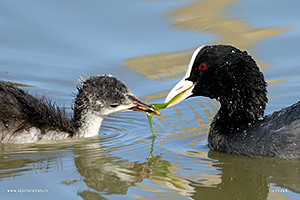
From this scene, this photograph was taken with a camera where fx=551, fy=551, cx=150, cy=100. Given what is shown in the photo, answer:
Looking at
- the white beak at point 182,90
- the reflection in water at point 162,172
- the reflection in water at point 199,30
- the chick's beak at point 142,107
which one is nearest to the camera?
the reflection in water at point 162,172

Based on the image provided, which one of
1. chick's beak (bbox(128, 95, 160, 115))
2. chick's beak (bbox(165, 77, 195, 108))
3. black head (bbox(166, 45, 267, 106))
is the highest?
black head (bbox(166, 45, 267, 106))

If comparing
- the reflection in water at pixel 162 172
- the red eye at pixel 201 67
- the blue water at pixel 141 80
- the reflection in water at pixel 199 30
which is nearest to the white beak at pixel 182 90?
the red eye at pixel 201 67

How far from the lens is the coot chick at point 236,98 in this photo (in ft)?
21.1

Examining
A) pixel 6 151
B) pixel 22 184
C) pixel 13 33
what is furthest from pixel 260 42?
pixel 22 184

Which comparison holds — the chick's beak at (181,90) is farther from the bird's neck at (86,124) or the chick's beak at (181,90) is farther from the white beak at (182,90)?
the bird's neck at (86,124)

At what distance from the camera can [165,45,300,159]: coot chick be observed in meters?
6.43

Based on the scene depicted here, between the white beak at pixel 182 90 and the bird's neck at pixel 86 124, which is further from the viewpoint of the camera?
the bird's neck at pixel 86 124

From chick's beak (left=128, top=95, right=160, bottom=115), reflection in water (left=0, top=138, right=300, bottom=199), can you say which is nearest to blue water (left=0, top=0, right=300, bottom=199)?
reflection in water (left=0, top=138, right=300, bottom=199)

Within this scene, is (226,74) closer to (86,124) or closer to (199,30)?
(86,124)

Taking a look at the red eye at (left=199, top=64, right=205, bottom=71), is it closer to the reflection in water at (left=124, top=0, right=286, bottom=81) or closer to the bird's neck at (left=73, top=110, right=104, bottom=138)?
the bird's neck at (left=73, top=110, right=104, bottom=138)

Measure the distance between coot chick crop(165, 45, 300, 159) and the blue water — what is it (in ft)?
0.73

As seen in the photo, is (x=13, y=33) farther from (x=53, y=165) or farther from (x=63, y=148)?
(x=53, y=165)

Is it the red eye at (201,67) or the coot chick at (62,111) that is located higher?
the red eye at (201,67)

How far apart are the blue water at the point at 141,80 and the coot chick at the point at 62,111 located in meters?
0.23
